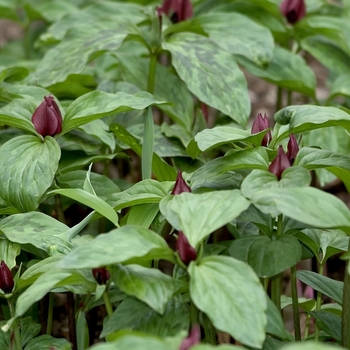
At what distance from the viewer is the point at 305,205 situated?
36.5 inches

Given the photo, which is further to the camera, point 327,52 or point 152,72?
point 327,52

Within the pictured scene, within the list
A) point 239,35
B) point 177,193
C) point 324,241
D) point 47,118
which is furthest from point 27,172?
point 239,35

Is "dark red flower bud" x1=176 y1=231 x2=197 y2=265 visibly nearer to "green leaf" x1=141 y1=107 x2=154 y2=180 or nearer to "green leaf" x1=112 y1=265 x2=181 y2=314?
"green leaf" x1=112 y1=265 x2=181 y2=314

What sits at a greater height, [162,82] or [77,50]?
[77,50]

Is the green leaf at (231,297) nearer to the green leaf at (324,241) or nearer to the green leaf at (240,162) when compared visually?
the green leaf at (240,162)

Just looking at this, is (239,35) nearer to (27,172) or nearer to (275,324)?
(27,172)

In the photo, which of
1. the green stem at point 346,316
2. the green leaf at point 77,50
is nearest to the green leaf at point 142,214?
the green stem at point 346,316

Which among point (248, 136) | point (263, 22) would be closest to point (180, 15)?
point (263, 22)

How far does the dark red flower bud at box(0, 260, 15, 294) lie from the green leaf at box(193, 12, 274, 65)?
3.01 ft

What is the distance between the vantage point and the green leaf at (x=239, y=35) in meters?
1.89

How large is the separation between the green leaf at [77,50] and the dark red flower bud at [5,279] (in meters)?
0.69

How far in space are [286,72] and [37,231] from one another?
3.35ft

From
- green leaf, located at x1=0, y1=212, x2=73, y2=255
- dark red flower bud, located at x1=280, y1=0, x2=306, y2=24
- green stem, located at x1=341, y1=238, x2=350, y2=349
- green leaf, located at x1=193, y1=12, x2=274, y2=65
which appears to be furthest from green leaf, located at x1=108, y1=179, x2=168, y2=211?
dark red flower bud, located at x1=280, y1=0, x2=306, y2=24

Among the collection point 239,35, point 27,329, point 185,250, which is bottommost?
point 27,329
